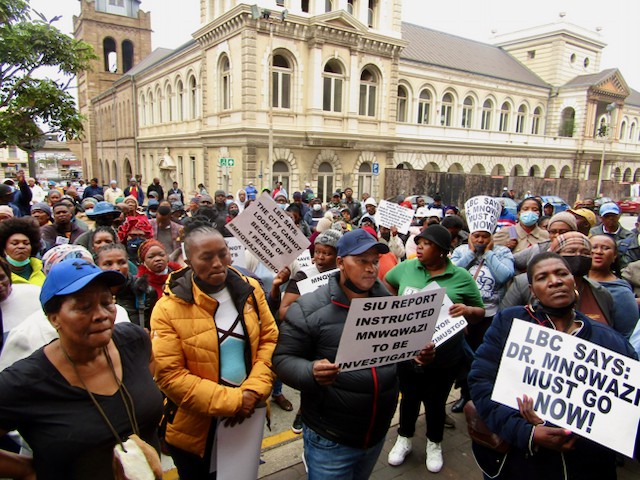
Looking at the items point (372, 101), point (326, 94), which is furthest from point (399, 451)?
point (372, 101)

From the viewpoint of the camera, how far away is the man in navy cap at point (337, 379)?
98.3 inches

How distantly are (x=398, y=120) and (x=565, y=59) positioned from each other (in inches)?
839

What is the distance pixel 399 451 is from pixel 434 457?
29cm

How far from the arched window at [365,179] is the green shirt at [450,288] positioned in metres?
20.1

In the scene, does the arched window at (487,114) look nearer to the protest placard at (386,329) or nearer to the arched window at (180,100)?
the arched window at (180,100)

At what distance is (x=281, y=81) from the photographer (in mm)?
20312

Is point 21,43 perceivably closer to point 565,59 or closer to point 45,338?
point 45,338

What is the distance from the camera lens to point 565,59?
3794cm

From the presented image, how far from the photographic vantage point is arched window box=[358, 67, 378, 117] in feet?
74.6

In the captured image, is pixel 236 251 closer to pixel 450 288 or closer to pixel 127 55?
pixel 450 288

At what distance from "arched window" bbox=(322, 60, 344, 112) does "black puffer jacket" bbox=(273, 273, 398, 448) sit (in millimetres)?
20095

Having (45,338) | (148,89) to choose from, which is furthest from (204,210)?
(148,89)

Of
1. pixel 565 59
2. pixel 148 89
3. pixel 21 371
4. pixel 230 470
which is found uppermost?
pixel 565 59

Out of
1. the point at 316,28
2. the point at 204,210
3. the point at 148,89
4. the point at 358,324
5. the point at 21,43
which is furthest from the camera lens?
the point at 148,89
